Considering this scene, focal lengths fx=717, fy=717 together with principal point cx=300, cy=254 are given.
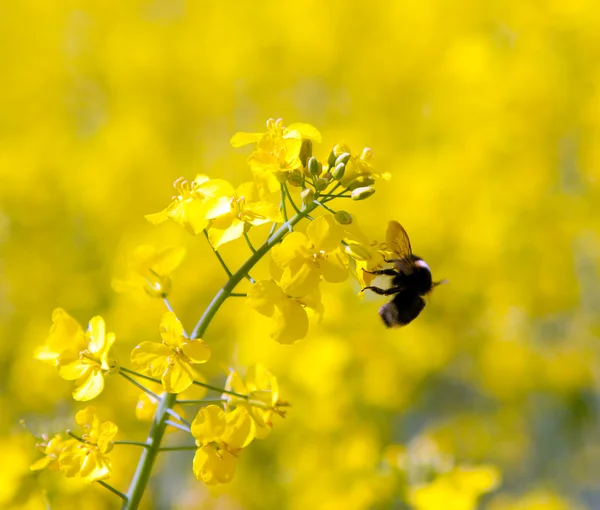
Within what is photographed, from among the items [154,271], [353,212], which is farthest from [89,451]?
[353,212]

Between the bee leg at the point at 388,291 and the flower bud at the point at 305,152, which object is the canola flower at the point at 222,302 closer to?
the flower bud at the point at 305,152

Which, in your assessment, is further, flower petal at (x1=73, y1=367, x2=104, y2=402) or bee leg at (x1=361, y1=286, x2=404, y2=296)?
bee leg at (x1=361, y1=286, x2=404, y2=296)

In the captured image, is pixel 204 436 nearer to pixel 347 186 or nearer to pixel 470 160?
pixel 347 186

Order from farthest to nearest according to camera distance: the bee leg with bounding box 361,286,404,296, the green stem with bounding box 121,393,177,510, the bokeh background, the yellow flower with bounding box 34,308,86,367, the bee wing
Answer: the bokeh background → the bee leg with bounding box 361,286,404,296 → the bee wing → the yellow flower with bounding box 34,308,86,367 → the green stem with bounding box 121,393,177,510

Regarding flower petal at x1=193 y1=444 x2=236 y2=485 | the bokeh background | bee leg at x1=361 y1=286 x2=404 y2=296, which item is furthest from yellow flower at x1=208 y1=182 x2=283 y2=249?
Result: the bokeh background

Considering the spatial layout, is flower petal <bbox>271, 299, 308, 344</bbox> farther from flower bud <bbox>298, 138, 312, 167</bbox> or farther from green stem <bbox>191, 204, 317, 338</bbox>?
flower bud <bbox>298, 138, 312, 167</bbox>

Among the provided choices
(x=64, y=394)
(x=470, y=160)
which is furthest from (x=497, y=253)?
(x=64, y=394)
